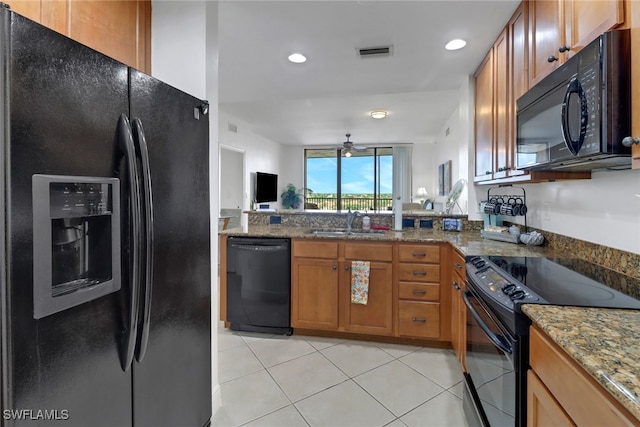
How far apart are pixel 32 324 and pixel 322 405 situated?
1573mm

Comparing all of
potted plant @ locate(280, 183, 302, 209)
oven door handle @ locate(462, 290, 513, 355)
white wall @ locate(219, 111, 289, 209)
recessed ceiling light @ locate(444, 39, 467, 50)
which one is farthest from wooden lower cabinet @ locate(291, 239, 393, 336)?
potted plant @ locate(280, 183, 302, 209)

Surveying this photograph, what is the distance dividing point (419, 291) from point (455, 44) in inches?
72.7

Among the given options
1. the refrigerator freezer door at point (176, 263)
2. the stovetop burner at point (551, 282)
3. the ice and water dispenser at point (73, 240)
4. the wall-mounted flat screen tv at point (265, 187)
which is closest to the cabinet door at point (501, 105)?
the stovetop burner at point (551, 282)

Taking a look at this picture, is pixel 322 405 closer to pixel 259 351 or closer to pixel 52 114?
pixel 259 351

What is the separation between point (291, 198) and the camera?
8.31 metres

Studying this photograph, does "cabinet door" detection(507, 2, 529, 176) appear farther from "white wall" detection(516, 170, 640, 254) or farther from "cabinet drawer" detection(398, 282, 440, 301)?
"cabinet drawer" detection(398, 282, 440, 301)

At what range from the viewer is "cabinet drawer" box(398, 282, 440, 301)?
98.2 inches

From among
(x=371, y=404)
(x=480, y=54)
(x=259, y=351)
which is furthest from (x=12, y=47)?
(x=480, y=54)

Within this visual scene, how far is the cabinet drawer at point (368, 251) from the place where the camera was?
2.57 metres

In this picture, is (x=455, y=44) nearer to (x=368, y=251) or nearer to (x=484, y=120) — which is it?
(x=484, y=120)

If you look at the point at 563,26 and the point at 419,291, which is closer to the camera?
the point at 563,26

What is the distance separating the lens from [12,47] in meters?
0.71

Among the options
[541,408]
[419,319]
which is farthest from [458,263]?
[541,408]

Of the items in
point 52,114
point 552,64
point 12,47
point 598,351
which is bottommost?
point 598,351
